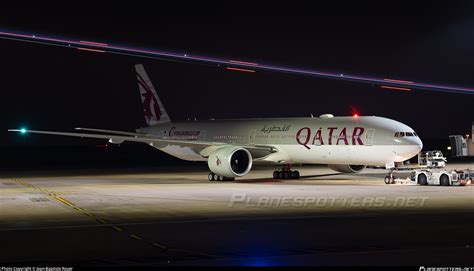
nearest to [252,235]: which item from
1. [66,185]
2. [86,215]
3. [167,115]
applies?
[86,215]

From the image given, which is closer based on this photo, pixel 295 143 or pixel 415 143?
pixel 415 143

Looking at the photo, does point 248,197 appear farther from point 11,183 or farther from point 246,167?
point 11,183

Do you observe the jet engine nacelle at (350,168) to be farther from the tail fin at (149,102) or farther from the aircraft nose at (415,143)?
the tail fin at (149,102)

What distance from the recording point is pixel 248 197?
90.8 ft

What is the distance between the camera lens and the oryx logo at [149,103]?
50.3 metres

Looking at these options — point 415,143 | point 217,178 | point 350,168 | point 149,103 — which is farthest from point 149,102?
point 415,143

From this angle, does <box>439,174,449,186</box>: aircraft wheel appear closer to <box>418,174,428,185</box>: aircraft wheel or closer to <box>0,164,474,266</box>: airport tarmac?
<box>418,174,428,185</box>: aircraft wheel

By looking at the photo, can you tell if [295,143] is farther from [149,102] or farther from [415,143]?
[149,102]

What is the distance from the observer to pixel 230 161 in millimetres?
36969

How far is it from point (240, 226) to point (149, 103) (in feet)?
108

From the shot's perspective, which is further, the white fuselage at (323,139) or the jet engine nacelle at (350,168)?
the jet engine nacelle at (350,168)

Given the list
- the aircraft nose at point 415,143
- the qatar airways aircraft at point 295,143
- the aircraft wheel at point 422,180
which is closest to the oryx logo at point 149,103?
the qatar airways aircraft at point 295,143

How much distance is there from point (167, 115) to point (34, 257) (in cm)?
3652

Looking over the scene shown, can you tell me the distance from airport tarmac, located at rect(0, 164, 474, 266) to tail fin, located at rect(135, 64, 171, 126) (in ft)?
59.8
